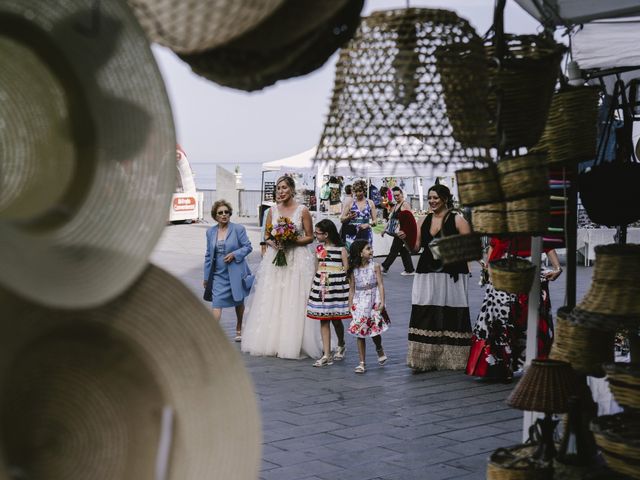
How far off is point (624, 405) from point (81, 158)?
2136mm

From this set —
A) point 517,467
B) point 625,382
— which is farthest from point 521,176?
point 517,467

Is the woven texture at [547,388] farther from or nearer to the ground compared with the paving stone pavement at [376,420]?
farther from the ground

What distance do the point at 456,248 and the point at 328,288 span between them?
21.4 feet

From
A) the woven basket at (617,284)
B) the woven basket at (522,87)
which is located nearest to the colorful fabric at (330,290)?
the woven basket at (617,284)

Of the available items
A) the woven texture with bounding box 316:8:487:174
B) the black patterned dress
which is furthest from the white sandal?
the woven texture with bounding box 316:8:487:174

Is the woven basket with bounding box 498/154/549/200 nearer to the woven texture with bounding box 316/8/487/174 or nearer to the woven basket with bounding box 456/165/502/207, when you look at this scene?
the woven basket with bounding box 456/165/502/207

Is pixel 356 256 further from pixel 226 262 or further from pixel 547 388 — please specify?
pixel 547 388

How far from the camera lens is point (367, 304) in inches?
356

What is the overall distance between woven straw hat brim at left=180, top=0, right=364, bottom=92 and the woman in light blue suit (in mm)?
8630

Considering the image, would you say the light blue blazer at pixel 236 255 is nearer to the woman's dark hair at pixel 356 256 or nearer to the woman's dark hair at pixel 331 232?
the woman's dark hair at pixel 331 232

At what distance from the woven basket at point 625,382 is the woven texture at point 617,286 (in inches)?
7.2

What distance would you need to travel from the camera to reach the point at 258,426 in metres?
1.64

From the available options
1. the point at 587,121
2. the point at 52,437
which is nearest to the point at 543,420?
the point at 587,121

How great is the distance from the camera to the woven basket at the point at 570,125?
11.4 feet
